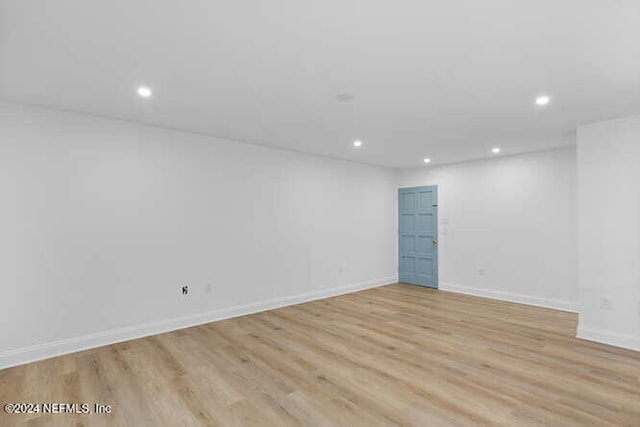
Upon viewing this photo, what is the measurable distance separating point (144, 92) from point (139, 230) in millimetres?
1709

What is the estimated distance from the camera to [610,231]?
3.60 metres

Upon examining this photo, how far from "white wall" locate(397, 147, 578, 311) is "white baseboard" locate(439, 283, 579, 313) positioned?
12 mm

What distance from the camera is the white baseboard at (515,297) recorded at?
4840 millimetres

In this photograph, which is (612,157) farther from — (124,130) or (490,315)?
(124,130)

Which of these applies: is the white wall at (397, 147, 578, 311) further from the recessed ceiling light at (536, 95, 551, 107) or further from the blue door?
the recessed ceiling light at (536, 95, 551, 107)

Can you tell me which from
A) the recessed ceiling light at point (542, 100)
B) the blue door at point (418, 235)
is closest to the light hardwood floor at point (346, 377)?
the blue door at point (418, 235)

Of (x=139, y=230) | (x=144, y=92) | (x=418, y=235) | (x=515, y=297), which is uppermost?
(x=144, y=92)

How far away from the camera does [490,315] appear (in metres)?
4.62

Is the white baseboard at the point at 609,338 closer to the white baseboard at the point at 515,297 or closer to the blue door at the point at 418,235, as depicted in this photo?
the white baseboard at the point at 515,297

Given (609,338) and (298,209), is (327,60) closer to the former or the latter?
(298,209)

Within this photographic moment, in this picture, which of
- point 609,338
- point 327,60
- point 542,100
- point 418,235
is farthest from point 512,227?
point 327,60

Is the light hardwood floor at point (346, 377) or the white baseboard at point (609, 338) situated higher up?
the white baseboard at point (609, 338)

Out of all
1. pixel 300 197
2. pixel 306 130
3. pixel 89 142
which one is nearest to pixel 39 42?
pixel 89 142

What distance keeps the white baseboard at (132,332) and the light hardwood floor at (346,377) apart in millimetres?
115
